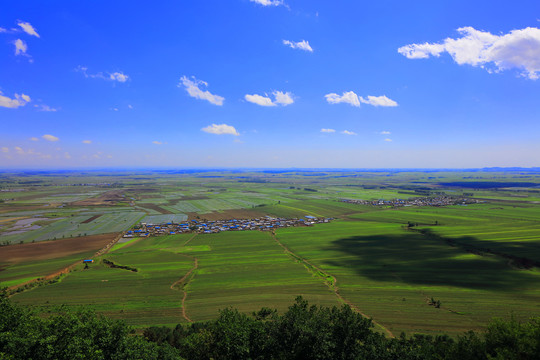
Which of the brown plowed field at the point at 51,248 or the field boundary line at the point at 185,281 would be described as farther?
the brown plowed field at the point at 51,248

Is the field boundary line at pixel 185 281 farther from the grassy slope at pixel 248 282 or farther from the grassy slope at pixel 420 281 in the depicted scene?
the grassy slope at pixel 420 281

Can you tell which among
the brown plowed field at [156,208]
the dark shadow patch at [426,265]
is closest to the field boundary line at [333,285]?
the dark shadow patch at [426,265]

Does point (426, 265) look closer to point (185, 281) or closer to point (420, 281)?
point (420, 281)

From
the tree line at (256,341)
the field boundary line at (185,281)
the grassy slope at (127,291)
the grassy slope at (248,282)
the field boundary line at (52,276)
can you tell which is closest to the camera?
the tree line at (256,341)

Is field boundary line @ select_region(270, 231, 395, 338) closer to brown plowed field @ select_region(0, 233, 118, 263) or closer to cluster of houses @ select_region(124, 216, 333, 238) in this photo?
cluster of houses @ select_region(124, 216, 333, 238)

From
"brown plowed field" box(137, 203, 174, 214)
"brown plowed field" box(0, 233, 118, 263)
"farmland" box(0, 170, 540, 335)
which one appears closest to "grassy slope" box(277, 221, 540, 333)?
"farmland" box(0, 170, 540, 335)

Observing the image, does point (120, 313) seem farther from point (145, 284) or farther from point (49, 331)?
point (49, 331)
